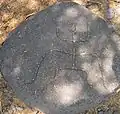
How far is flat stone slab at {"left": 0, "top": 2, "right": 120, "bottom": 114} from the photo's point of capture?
288cm

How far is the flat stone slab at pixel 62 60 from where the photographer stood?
9.44 feet

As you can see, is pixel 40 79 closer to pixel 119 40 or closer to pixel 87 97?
pixel 87 97

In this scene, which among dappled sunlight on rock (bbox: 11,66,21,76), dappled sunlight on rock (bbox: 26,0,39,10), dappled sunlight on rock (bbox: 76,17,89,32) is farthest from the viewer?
dappled sunlight on rock (bbox: 26,0,39,10)

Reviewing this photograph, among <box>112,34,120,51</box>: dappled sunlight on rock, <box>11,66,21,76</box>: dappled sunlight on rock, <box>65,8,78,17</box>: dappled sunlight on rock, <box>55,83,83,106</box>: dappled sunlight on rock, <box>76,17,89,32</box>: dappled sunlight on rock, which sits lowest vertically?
<box>55,83,83,106</box>: dappled sunlight on rock

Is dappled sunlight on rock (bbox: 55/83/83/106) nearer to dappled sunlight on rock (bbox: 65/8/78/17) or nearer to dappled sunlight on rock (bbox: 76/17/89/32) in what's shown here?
dappled sunlight on rock (bbox: 76/17/89/32)

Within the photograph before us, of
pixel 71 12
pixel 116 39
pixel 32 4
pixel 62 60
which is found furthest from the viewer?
pixel 32 4

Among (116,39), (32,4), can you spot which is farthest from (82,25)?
(32,4)

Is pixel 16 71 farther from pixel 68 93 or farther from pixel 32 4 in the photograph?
pixel 32 4

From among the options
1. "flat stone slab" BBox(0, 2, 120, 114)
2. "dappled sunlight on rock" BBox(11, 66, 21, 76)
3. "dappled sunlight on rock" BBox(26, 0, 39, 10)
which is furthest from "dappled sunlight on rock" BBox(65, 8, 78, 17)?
"dappled sunlight on rock" BBox(11, 66, 21, 76)

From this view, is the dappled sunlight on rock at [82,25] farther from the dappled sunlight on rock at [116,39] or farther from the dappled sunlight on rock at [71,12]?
the dappled sunlight on rock at [116,39]

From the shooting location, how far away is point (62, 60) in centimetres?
299

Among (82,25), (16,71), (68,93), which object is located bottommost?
(68,93)

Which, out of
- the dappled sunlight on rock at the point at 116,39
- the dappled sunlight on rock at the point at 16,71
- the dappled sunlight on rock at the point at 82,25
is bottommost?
the dappled sunlight on rock at the point at 16,71

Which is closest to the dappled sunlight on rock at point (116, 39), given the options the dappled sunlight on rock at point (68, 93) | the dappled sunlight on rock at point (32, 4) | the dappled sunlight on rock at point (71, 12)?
the dappled sunlight on rock at point (71, 12)
